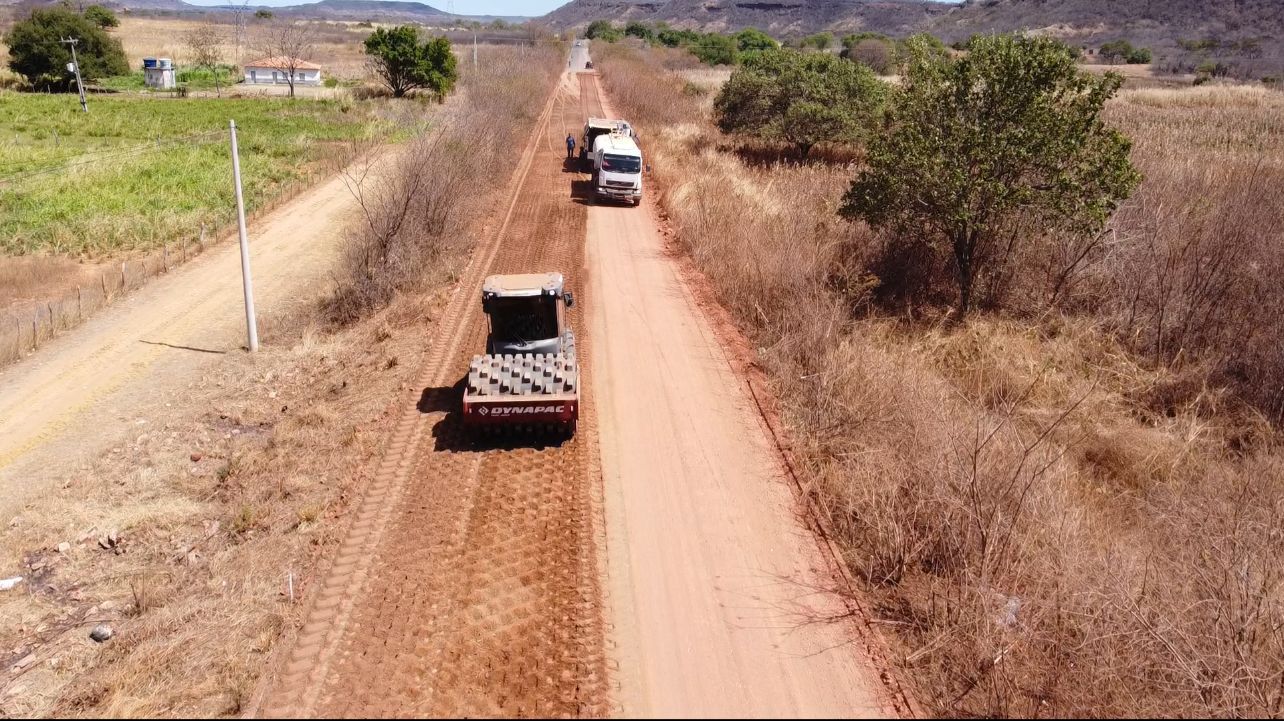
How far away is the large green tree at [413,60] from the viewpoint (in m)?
63.1

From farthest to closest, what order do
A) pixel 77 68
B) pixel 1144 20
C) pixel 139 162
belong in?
pixel 1144 20, pixel 77 68, pixel 139 162

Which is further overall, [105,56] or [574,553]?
[105,56]

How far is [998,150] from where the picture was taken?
17328 mm

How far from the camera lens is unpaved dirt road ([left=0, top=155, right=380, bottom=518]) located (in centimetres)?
1603

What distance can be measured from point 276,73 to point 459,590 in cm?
8802

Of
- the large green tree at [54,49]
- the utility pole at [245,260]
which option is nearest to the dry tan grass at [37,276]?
the utility pole at [245,260]

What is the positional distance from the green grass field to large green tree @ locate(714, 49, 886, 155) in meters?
22.1

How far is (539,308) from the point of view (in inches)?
546

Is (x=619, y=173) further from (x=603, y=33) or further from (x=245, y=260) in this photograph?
(x=603, y=33)

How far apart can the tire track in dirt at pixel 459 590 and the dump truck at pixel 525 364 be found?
0.70m

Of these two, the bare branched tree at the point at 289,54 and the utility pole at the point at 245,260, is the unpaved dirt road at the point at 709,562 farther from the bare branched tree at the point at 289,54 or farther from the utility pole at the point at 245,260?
the bare branched tree at the point at 289,54

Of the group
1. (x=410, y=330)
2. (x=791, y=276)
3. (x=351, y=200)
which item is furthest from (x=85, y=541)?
(x=351, y=200)

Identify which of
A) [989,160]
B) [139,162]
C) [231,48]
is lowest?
[139,162]

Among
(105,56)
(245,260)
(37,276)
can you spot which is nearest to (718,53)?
(105,56)
